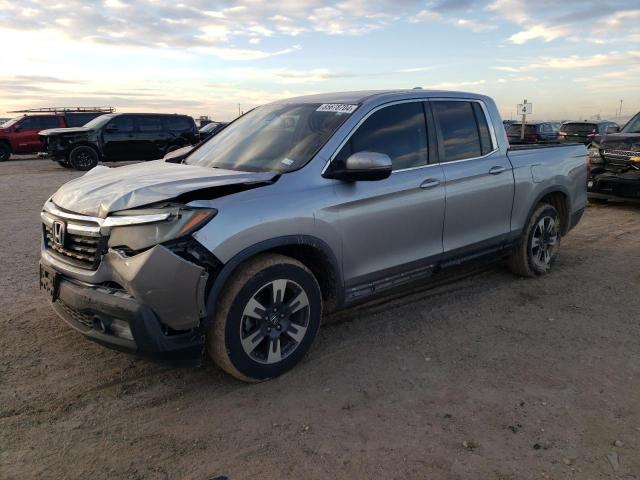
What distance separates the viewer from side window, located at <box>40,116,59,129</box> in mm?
20297

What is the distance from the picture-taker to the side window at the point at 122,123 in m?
17.1

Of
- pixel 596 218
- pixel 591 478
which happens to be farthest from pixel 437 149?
pixel 596 218

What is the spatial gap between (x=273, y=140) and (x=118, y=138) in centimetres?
1472

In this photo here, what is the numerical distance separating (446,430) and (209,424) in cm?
132

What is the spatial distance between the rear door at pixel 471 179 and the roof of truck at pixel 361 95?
11 cm

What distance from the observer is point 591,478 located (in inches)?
97.8

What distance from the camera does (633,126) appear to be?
9.80m

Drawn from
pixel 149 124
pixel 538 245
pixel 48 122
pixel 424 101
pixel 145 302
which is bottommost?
pixel 538 245

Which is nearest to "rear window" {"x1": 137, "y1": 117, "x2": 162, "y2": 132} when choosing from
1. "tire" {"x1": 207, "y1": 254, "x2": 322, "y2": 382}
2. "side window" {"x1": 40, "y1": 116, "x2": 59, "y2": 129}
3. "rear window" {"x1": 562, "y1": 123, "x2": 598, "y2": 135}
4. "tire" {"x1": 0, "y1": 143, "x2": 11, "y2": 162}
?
"side window" {"x1": 40, "y1": 116, "x2": 59, "y2": 129}

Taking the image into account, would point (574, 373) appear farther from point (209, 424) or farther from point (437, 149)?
point (209, 424)

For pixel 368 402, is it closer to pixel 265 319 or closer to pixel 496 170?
pixel 265 319

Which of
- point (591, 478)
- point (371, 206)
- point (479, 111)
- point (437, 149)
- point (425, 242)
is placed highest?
point (479, 111)

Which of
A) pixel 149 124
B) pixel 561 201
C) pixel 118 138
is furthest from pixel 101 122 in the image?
pixel 561 201

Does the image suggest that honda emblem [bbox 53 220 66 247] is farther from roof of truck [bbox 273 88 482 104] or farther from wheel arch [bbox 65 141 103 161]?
wheel arch [bbox 65 141 103 161]
